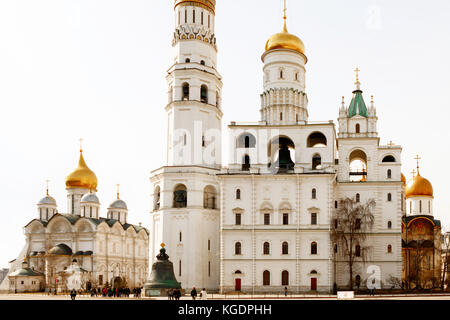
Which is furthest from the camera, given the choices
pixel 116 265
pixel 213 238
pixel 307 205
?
pixel 116 265

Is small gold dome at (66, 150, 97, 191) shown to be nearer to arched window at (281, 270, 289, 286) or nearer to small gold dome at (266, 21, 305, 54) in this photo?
small gold dome at (266, 21, 305, 54)

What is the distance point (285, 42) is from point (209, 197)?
16.7 m

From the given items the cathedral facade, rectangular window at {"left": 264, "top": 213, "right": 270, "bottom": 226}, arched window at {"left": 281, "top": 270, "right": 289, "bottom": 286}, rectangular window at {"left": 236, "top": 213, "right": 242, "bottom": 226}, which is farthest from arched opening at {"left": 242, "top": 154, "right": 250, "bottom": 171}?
the cathedral facade

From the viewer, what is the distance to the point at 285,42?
218 feet

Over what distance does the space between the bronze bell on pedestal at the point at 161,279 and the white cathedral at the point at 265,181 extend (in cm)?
683

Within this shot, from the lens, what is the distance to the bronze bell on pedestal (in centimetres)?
5259

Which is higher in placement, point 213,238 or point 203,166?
point 203,166

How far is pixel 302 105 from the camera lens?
6631 centimetres

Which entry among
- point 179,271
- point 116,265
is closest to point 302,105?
point 179,271

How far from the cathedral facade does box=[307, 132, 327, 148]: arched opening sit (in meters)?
29.1

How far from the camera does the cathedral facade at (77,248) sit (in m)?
79.6

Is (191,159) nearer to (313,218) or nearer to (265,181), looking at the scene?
(265,181)
